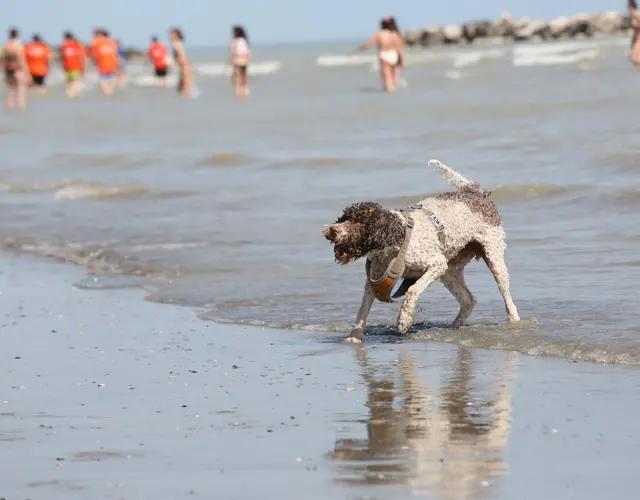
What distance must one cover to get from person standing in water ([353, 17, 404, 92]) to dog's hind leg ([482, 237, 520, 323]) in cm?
1947

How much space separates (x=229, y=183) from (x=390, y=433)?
34.8ft

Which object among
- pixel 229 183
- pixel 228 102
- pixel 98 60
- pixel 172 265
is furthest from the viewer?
pixel 98 60

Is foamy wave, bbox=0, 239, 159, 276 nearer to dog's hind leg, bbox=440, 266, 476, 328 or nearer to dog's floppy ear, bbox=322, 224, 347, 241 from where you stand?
dog's hind leg, bbox=440, 266, 476, 328

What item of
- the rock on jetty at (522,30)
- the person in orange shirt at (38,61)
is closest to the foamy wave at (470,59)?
the person in orange shirt at (38,61)

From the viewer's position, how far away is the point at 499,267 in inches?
309

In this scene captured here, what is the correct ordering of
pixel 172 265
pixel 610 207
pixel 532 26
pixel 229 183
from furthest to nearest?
pixel 532 26 → pixel 229 183 → pixel 610 207 → pixel 172 265

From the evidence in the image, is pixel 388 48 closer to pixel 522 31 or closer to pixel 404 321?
pixel 404 321

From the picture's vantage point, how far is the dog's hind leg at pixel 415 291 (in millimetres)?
7387

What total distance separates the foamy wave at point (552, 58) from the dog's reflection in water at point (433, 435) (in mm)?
31010

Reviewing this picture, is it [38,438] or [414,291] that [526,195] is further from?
[38,438]

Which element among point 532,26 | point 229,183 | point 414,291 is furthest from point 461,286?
point 532,26

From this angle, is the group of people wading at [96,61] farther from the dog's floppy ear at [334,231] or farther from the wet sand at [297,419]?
the dog's floppy ear at [334,231]

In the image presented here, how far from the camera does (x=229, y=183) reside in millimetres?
15820

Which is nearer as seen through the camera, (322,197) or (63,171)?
(322,197)
